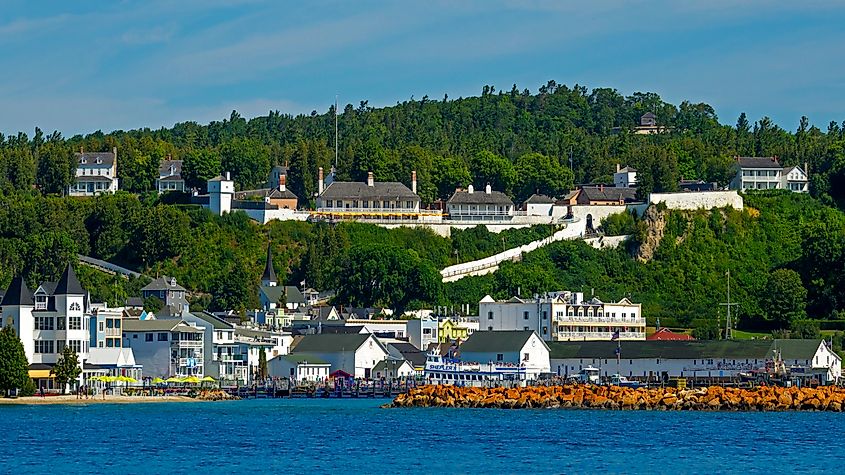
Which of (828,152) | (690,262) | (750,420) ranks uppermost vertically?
(828,152)

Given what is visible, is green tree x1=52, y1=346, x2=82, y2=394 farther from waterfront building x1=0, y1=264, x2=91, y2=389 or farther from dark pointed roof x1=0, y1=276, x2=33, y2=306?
dark pointed roof x1=0, y1=276, x2=33, y2=306

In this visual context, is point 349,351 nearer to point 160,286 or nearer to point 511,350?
point 511,350

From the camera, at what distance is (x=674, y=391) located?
85375 mm

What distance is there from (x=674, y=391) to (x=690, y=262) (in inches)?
1361

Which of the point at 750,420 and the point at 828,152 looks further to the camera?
the point at 828,152

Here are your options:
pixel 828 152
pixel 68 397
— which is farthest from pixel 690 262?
pixel 68 397

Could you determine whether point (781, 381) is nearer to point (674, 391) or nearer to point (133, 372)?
point (674, 391)

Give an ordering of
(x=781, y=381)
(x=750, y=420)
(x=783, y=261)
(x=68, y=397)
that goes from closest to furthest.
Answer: (x=750, y=420), (x=68, y=397), (x=781, y=381), (x=783, y=261)

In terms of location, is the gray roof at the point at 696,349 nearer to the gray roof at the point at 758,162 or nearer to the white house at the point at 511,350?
the white house at the point at 511,350

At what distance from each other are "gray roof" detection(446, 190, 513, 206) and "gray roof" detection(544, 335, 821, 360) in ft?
81.3

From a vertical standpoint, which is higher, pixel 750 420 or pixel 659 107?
pixel 659 107

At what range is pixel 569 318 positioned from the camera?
109m

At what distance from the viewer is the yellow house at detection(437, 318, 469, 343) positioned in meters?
109

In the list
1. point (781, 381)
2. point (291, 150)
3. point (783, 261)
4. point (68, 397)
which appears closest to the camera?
point (68, 397)
